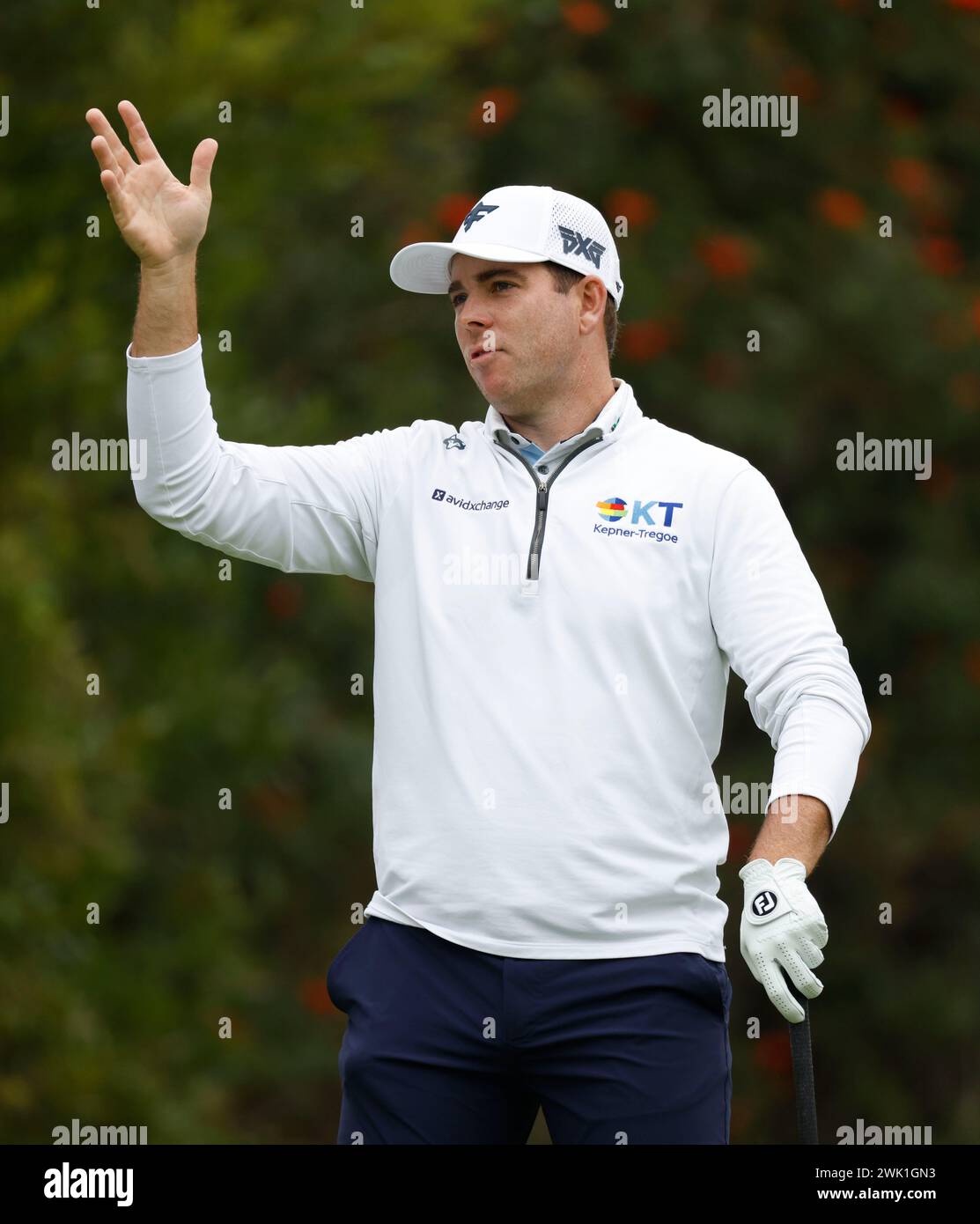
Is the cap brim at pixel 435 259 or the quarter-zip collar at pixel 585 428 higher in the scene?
the cap brim at pixel 435 259

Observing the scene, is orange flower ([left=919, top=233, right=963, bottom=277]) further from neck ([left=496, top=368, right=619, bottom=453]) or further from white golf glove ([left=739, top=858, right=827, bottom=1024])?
white golf glove ([left=739, top=858, right=827, bottom=1024])

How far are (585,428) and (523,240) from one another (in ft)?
1.35

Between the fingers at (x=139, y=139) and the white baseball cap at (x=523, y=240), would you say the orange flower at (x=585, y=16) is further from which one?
the fingers at (x=139, y=139)

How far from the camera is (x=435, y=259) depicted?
4.59 metres

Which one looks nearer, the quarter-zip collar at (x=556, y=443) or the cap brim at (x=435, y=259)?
the quarter-zip collar at (x=556, y=443)

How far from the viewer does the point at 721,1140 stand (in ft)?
13.3

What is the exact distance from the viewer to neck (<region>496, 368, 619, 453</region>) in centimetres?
443

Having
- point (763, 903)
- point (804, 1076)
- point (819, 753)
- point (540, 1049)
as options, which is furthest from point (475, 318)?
point (804, 1076)

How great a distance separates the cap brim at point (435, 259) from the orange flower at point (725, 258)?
9.25m

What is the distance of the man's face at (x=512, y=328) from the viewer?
14.4 ft

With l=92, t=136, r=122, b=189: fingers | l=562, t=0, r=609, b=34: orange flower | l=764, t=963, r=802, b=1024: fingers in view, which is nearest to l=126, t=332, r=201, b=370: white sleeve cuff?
l=92, t=136, r=122, b=189: fingers

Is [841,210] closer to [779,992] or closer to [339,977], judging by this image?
[339,977]

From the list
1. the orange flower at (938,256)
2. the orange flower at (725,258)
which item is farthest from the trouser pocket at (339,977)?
the orange flower at (938,256)

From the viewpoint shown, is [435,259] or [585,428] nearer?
[585,428]
